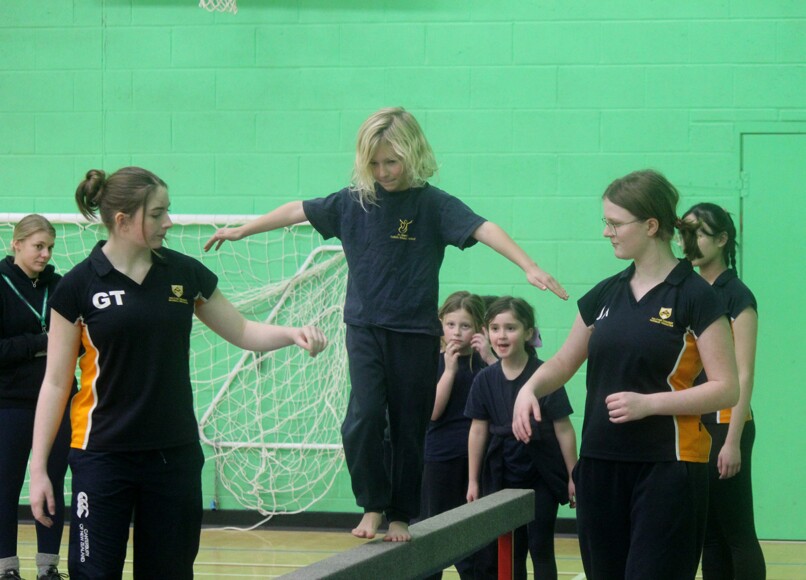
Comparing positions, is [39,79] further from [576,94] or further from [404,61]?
[576,94]

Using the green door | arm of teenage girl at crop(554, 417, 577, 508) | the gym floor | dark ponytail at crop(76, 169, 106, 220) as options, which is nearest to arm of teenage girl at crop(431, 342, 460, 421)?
arm of teenage girl at crop(554, 417, 577, 508)

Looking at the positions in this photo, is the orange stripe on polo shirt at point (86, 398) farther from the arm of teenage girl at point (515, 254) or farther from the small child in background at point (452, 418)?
the small child in background at point (452, 418)

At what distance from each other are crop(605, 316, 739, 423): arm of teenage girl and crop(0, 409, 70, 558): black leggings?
2.70 m

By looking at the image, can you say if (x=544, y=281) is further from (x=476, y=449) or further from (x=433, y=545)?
(x=476, y=449)

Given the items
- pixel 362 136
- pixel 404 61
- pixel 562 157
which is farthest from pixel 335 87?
pixel 362 136

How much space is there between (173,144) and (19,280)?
2.14 metres

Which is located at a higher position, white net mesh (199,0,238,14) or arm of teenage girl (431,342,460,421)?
white net mesh (199,0,238,14)

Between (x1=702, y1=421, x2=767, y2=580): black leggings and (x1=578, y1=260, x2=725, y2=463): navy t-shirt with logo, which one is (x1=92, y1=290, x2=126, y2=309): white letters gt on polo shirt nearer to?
(x1=578, y1=260, x2=725, y2=463): navy t-shirt with logo

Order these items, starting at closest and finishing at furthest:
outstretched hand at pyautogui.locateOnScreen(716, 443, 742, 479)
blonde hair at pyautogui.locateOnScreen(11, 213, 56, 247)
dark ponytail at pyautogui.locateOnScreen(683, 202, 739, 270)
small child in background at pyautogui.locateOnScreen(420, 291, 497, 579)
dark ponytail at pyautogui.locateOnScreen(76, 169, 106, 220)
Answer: dark ponytail at pyautogui.locateOnScreen(76, 169, 106, 220) < outstretched hand at pyautogui.locateOnScreen(716, 443, 742, 479) < dark ponytail at pyautogui.locateOnScreen(683, 202, 739, 270) < small child in background at pyautogui.locateOnScreen(420, 291, 497, 579) < blonde hair at pyautogui.locateOnScreen(11, 213, 56, 247)

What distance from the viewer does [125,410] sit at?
2.68m

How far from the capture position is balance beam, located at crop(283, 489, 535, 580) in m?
2.60

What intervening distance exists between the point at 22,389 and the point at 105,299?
210 centimetres

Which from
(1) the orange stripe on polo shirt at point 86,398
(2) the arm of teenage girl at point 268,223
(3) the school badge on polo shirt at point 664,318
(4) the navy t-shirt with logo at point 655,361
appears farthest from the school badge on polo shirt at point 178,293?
(3) the school badge on polo shirt at point 664,318

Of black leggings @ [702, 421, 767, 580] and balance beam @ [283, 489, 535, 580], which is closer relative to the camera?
balance beam @ [283, 489, 535, 580]
